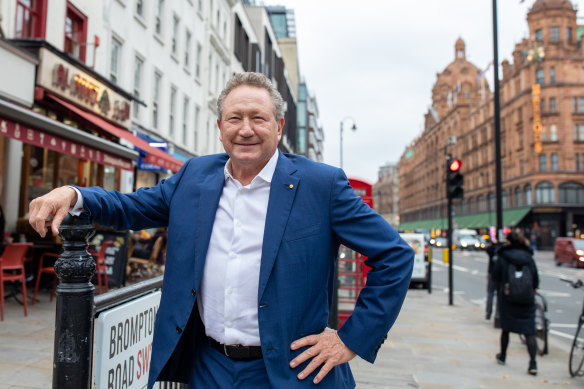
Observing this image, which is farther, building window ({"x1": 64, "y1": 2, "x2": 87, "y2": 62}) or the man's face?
building window ({"x1": 64, "y1": 2, "x2": 87, "y2": 62})

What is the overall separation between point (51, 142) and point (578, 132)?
2280 inches

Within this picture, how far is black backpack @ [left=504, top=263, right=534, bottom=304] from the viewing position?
684 centimetres

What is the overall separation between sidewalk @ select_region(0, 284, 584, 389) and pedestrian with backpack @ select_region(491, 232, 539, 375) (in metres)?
0.43

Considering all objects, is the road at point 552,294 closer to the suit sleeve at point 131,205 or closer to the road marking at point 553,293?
the road marking at point 553,293

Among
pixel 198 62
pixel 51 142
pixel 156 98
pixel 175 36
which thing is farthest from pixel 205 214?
pixel 198 62

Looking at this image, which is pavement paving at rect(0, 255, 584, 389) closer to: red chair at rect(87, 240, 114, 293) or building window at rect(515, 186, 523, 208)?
red chair at rect(87, 240, 114, 293)

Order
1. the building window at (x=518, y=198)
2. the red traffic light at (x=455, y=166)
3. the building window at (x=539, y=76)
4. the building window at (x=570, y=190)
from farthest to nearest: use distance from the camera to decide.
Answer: the building window at (x=518, y=198) → the building window at (x=539, y=76) → the building window at (x=570, y=190) → the red traffic light at (x=455, y=166)

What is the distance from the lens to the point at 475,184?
7788 centimetres

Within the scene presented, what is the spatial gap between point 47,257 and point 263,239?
28.4ft

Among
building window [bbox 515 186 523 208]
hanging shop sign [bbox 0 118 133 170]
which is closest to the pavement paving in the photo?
hanging shop sign [bbox 0 118 133 170]

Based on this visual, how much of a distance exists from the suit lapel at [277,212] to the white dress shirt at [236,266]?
2.4 inches

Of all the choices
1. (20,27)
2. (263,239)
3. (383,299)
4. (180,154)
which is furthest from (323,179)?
(180,154)

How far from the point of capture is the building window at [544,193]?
5334 centimetres

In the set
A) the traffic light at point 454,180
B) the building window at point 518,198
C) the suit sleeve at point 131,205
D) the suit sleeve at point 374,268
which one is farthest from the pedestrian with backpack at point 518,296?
the building window at point 518,198
